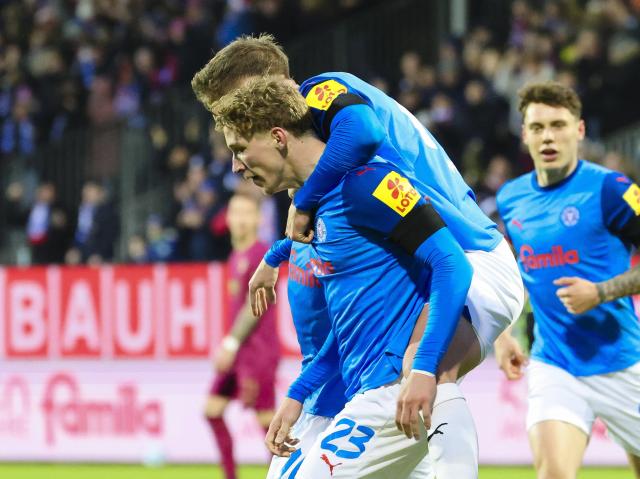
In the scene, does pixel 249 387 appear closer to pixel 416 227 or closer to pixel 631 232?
pixel 631 232

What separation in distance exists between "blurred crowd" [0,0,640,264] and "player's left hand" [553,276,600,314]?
164 inches

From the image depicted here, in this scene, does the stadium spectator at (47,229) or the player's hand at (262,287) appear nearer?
the player's hand at (262,287)

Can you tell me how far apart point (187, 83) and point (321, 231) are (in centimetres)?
1235

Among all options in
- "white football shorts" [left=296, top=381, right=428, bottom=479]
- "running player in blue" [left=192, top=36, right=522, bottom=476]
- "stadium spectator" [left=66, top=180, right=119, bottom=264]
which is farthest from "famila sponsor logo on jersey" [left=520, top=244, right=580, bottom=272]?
"stadium spectator" [left=66, top=180, right=119, bottom=264]

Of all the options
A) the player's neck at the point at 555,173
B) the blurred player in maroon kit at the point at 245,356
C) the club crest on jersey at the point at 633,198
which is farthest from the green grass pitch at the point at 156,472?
the club crest on jersey at the point at 633,198

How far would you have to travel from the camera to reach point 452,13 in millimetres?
15000

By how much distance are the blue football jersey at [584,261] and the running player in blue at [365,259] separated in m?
1.94

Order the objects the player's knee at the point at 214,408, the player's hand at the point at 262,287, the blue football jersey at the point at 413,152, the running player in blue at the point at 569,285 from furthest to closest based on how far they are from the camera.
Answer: the player's knee at the point at 214,408, the running player in blue at the point at 569,285, the player's hand at the point at 262,287, the blue football jersey at the point at 413,152

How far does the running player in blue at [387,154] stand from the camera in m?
3.64

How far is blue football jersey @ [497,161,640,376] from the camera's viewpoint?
214 inches

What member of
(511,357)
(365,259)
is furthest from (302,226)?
(511,357)

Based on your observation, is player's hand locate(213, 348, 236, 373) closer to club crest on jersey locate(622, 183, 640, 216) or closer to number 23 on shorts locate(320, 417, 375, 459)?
club crest on jersey locate(622, 183, 640, 216)

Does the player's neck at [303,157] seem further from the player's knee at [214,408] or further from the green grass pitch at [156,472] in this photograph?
the green grass pitch at [156,472]

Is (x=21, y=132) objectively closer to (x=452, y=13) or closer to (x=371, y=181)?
(x=452, y=13)
